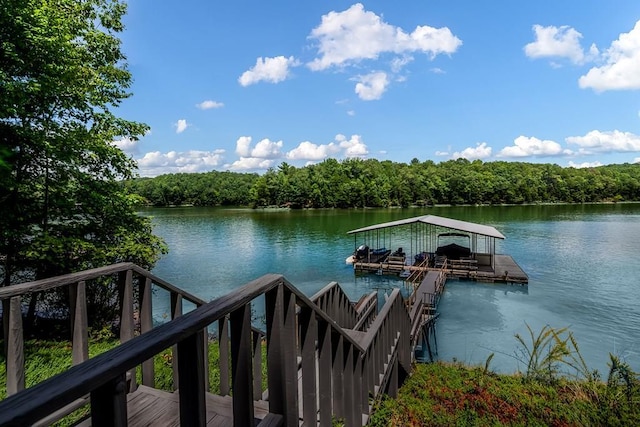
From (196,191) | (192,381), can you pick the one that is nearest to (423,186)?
(196,191)

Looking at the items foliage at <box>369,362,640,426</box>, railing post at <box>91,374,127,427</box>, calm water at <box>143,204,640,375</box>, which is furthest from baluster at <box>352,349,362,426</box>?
calm water at <box>143,204,640,375</box>

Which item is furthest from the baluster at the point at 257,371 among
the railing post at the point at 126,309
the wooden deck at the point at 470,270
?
the wooden deck at the point at 470,270

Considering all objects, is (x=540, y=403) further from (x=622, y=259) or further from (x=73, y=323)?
(x=622, y=259)

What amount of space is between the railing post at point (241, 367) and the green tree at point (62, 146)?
6149 mm

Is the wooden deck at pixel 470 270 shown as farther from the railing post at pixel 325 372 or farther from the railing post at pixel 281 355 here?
the railing post at pixel 281 355

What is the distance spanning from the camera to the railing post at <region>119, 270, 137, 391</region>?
2.61 meters

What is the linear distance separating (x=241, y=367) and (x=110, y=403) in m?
0.54

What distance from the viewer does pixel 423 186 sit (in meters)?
74.6

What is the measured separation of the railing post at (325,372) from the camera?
223cm

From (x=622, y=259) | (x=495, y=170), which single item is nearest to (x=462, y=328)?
(x=622, y=259)

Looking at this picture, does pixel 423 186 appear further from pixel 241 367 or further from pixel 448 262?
pixel 241 367

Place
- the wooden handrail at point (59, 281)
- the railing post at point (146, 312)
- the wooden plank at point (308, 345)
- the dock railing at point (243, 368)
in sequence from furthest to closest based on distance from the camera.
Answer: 1. the railing post at point (146, 312)
2. the wooden handrail at point (59, 281)
3. the wooden plank at point (308, 345)
4. the dock railing at point (243, 368)

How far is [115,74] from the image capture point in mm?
8797

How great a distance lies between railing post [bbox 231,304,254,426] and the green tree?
6149 millimetres
